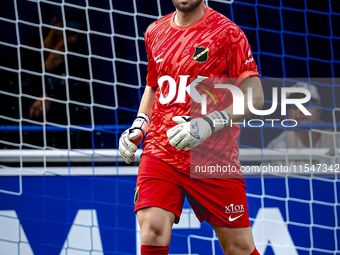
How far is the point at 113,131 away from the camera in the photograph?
282 cm

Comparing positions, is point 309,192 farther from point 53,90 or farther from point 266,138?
point 53,90

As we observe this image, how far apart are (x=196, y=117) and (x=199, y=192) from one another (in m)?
0.31

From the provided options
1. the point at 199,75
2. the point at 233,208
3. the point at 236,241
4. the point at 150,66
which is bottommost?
the point at 236,241

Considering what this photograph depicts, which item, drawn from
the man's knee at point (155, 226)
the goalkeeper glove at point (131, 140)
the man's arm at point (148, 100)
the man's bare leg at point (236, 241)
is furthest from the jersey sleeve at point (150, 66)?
the man's bare leg at point (236, 241)

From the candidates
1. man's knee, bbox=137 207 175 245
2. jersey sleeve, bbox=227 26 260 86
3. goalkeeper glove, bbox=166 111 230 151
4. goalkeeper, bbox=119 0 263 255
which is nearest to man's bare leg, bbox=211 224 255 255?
goalkeeper, bbox=119 0 263 255

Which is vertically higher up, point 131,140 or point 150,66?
point 150,66

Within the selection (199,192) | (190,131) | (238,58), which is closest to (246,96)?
(238,58)

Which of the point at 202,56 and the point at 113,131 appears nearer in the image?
the point at 202,56

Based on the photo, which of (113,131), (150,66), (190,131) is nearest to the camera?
(190,131)

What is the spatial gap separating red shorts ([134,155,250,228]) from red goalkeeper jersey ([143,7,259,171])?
53 millimetres

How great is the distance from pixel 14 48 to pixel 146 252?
6.26 feet

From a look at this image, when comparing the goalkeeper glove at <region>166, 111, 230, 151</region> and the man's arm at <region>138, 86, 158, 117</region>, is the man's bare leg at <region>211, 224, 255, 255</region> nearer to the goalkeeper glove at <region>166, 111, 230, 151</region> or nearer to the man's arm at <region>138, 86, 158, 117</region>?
the goalkeeper glove at <region>166, 111, 230, 151</region>

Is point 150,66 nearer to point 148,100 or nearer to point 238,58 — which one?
point 148,100

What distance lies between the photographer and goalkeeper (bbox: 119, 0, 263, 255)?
174 centimetres
